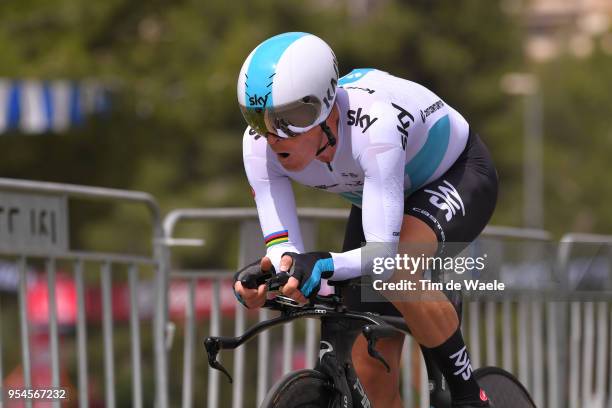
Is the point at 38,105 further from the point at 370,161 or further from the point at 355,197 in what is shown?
the point at 370,161

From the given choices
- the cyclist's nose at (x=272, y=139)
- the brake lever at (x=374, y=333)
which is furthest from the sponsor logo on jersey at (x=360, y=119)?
the brake lever at (x=374, y=333)

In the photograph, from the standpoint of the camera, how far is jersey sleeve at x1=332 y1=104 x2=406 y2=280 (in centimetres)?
496

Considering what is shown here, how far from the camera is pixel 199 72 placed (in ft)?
87.6

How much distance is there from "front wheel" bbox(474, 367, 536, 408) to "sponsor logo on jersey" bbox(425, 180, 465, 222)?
75 centimetres

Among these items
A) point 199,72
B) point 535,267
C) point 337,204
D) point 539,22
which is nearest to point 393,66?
point 337,204

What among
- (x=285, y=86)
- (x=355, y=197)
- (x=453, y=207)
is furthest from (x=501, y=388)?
(x=285, y=86)

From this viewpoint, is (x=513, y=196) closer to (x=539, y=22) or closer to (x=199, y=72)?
(x=199, y=72)

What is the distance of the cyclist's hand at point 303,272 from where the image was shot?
4.65m

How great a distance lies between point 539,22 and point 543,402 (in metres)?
131

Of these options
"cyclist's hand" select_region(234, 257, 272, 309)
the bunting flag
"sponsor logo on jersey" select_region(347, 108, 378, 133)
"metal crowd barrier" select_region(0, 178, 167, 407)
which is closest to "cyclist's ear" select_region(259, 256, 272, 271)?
"cyclist's hand" select_region(234, 257, 272, 309)

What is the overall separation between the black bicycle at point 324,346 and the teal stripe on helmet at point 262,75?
24.5 inches

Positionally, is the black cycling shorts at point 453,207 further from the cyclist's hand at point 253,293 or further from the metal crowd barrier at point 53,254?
the metal crowd barrier at point 53,254

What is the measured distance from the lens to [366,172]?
5.04 m

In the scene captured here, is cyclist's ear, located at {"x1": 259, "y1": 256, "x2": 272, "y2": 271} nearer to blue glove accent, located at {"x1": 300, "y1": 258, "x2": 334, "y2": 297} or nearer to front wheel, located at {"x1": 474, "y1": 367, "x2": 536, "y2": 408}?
blue glove accent, located at {"x1": 300, "y1": 258, "x2": 334, "y2": 297}
